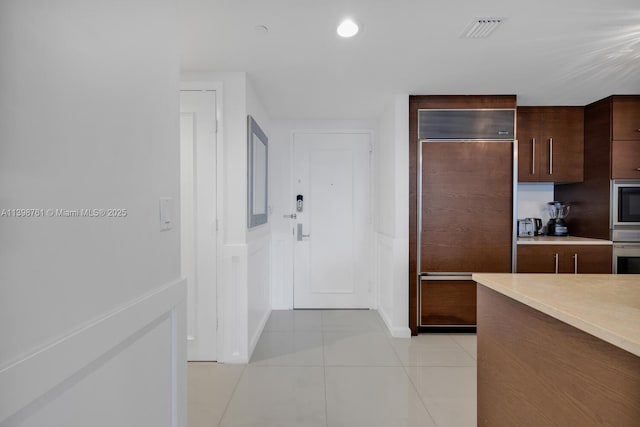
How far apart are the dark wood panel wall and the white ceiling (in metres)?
0.10

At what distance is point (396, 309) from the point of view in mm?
3184

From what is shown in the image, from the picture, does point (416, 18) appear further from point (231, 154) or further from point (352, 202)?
point (352, 202)

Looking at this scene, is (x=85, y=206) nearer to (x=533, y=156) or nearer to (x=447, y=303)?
(x=447, y=303)

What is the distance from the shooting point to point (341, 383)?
A: 234 centimetres

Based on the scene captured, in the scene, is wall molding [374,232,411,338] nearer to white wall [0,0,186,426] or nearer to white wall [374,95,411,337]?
white wall [374,95,411,337]

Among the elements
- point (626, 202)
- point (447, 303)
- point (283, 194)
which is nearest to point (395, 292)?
point (447, 303)

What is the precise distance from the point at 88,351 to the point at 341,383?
6.40ft

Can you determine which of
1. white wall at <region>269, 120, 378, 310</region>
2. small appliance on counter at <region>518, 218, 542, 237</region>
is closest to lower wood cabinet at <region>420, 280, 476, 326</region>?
small appliance on counter at <region>518, 218, 542, 237</region>

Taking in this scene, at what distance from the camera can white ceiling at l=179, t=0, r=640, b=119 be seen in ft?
5.97

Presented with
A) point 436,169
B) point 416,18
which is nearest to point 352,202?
point 436,169

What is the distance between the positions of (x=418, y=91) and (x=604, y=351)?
8.75 feet

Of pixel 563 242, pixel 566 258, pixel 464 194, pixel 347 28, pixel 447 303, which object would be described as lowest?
pixel 447 303

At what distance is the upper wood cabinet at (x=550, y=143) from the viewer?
139 inches

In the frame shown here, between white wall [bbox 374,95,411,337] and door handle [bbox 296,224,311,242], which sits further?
door handle [bbox 296,224,311,242]
